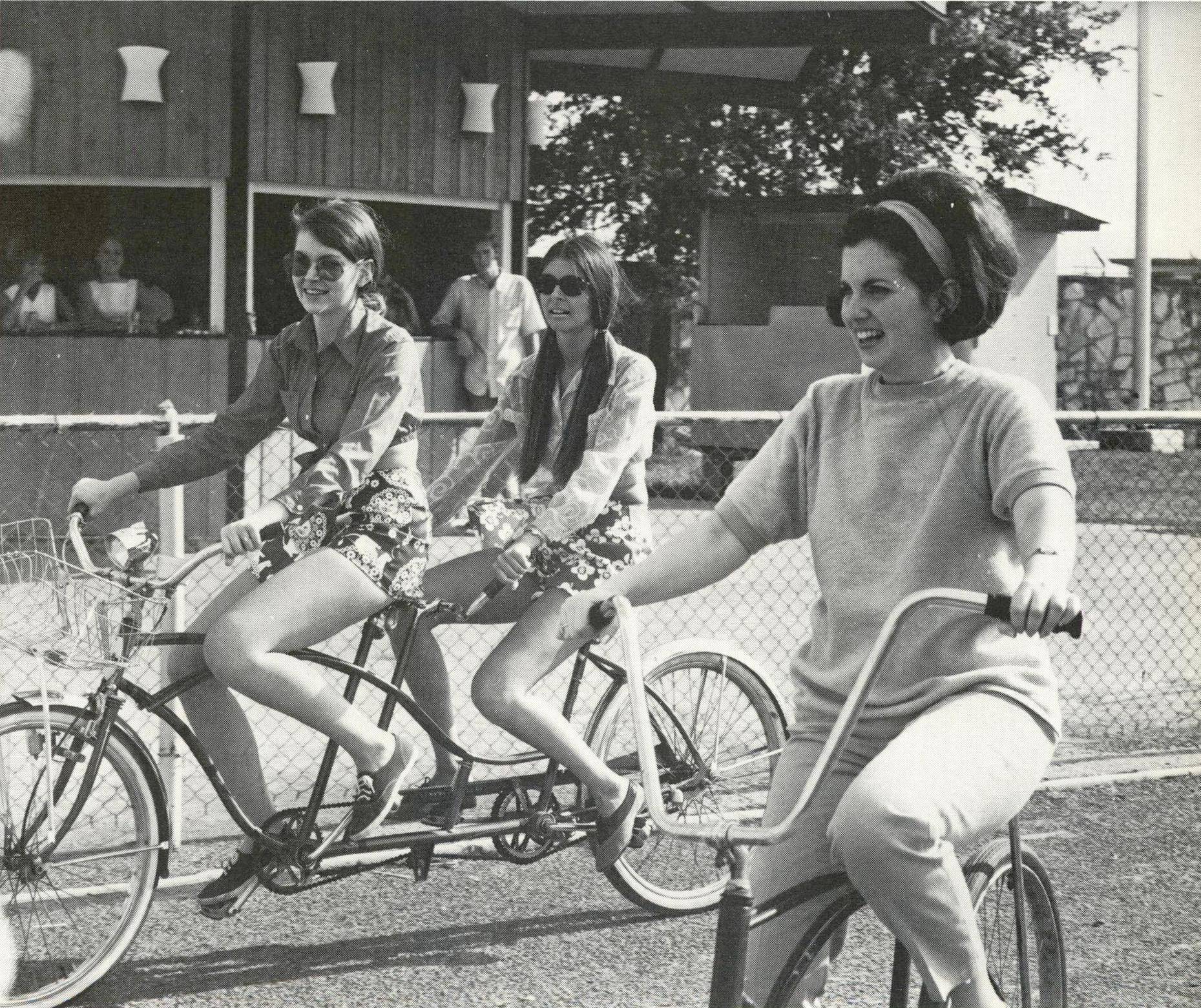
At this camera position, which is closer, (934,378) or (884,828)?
(884,828)

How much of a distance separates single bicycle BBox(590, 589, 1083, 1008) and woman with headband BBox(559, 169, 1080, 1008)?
0.08 m

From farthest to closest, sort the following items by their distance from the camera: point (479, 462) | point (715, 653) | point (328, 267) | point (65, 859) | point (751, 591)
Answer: point (751, 591) < point (715, 653) < point (479, 462) < point (328, 267) < point (65, 859)

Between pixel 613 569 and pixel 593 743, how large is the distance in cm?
52

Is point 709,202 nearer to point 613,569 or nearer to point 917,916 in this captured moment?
point 613,569

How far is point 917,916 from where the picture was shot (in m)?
2.68

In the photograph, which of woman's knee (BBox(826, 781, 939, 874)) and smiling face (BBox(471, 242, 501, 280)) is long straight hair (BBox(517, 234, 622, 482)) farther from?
smiling face (BBox(471, 242, 501, 280))

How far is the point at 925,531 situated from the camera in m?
2.91

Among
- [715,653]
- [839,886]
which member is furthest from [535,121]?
[839,886]

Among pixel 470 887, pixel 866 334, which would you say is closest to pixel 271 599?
pixel 470 887

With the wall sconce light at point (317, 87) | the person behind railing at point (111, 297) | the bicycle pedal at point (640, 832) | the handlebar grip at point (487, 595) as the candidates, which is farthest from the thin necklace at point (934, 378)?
the wall sconce light at point (317, 87)

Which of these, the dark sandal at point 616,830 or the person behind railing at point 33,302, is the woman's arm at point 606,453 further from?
the person behind railing at point 33,302

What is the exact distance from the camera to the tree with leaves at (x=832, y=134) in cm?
2127

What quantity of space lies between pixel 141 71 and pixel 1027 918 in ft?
36.1

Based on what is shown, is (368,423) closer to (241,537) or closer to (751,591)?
(241,537)
